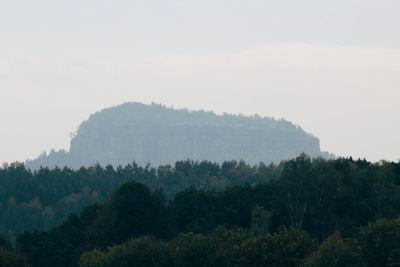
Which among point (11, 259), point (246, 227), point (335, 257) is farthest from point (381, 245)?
point (246, 227)

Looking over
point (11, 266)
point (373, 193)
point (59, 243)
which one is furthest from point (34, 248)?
point (373, 193)

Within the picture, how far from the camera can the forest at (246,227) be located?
124 metres

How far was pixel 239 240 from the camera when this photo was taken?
134 metres

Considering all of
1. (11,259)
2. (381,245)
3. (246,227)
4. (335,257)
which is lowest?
(11,259)

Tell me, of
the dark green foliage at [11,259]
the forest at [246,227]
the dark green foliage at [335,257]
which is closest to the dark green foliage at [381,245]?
the forest at [246,227]

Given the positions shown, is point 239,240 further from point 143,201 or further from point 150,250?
point 143,201

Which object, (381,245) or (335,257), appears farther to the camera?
(381,245)

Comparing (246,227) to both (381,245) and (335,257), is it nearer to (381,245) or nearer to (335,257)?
(381,245)

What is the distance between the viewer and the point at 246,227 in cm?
17125

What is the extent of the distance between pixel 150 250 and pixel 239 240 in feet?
34.5

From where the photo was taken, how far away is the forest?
405 feet

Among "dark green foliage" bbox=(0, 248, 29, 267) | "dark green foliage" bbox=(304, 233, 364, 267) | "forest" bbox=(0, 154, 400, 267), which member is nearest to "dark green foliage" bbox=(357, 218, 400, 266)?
"forest" bbox=(0, 154, 400, 267)

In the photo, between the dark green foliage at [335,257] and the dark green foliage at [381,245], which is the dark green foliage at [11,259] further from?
the dark green foliage at [381,245]

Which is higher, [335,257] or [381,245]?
[381,245]
